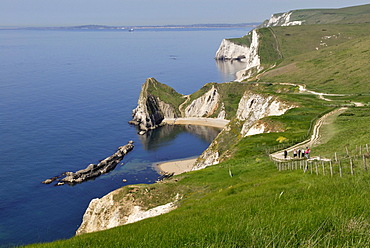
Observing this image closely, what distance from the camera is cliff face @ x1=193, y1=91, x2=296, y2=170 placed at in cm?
8059

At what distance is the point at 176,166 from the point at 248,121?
98.1 feet

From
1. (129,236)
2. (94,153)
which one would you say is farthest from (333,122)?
(94,153)

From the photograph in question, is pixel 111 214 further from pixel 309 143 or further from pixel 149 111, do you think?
pixel 149 111

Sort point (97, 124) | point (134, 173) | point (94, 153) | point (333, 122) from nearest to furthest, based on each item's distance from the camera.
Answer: point (333, 122) < point (134, 173) < point (94, 153) < point (97, 124)

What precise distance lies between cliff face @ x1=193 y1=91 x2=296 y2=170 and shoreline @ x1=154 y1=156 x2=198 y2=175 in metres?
17.6

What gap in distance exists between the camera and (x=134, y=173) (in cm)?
10981

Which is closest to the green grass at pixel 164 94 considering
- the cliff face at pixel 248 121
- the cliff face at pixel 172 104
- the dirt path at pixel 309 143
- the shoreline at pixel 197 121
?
the cliff face at pixel 172 104

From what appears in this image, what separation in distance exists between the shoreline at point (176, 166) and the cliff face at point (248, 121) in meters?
17.6

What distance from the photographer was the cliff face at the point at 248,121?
80.6 m

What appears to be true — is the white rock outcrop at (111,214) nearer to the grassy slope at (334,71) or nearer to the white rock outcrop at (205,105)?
the grassy slope at (334,71)

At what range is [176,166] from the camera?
115m

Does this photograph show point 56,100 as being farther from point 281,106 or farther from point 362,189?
point 362,189

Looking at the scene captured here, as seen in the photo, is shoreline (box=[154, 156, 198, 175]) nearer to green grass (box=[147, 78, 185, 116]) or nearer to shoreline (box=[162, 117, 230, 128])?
shoreline (box=[162, 117, 230, 128])

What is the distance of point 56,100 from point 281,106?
141530 millimetres
